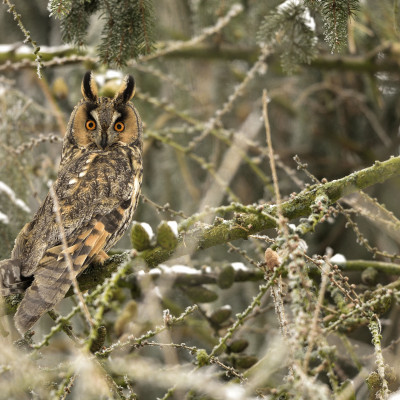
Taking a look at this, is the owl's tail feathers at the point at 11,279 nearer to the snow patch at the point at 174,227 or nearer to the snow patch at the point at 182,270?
the snow patch at the point at 182,270

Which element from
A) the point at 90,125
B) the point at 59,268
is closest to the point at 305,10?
the point at 90,125

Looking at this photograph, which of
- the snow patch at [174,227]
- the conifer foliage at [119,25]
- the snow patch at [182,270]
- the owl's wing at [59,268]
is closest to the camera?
the snow patch at [174,227]

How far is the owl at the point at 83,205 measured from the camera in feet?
7.08

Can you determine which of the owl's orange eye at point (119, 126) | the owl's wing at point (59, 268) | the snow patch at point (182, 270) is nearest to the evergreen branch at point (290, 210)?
the owl's wing at point (59, 268)

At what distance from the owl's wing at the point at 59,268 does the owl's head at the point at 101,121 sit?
552mm

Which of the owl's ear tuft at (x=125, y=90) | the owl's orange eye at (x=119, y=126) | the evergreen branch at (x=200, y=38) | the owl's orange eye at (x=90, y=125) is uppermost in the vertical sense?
the evergreen branch at (x=200, y=38)

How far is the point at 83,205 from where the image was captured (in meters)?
2.46

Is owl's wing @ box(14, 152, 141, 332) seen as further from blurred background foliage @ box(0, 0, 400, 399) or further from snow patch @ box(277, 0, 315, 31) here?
snow patch @ box(277, 0, 315, 31)

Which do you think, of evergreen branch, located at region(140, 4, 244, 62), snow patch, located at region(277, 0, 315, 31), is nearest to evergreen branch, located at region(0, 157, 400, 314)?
snow patch, located at region(277, 0, 315, 31)

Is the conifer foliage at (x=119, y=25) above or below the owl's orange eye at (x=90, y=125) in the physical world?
above

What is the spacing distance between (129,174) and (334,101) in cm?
268

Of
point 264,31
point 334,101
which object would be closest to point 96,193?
point 264,31

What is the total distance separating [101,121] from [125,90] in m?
0.19

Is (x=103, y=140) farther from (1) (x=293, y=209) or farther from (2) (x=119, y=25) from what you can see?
(1) (x=293, y=209)
